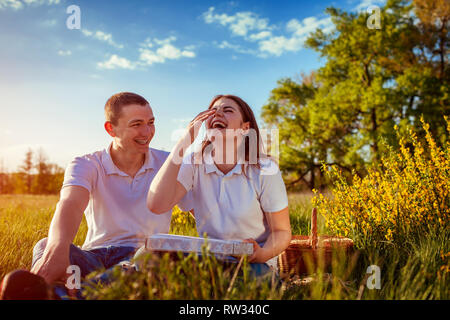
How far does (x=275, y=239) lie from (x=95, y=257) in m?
1.42

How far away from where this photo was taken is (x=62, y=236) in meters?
2.43

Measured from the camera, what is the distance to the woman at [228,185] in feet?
8.42

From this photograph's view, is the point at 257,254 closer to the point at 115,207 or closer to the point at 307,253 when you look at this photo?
the point at 307,253

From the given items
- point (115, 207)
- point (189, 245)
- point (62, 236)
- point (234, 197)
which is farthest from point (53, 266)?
point (234, 197)

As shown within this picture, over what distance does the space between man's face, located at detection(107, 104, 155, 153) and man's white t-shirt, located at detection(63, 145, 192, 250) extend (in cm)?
18

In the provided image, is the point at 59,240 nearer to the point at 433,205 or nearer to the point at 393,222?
the point at 393,222

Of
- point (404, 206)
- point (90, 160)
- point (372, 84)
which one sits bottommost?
point (404, 206)

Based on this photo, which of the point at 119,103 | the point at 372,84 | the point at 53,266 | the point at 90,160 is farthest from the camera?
the point at 372,84

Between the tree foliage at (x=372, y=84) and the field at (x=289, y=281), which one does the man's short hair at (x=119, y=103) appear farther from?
the tree foliage at (x=372, y=84)

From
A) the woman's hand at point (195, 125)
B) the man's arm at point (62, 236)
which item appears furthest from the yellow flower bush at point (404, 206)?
the man's arm at point (62, 236)

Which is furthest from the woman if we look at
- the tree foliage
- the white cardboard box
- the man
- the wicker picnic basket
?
the tree foliage

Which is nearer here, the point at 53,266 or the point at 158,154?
the point at 53,266

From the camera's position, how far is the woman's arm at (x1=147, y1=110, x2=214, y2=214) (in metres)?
2.54

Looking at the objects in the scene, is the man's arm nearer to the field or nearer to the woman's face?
the field
